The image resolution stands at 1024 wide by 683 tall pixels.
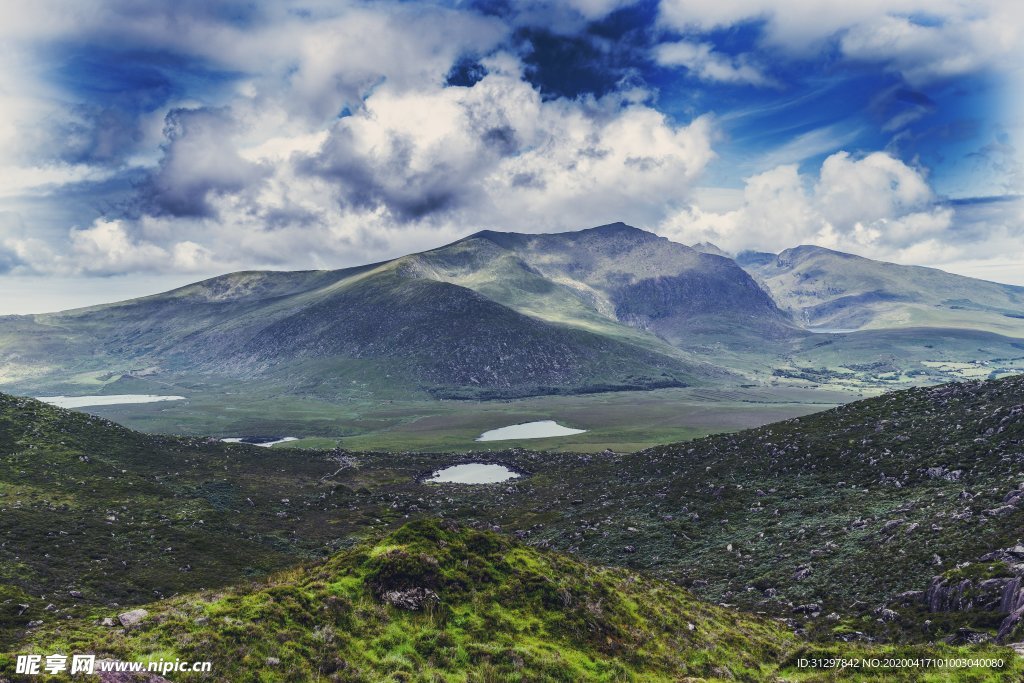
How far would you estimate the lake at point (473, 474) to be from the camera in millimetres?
111562

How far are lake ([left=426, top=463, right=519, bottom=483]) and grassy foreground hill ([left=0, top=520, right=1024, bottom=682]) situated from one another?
80432mm

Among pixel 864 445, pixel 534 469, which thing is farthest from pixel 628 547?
pixel 534 469

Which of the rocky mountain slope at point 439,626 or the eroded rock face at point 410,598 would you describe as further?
the eroded rock face at point 410,598

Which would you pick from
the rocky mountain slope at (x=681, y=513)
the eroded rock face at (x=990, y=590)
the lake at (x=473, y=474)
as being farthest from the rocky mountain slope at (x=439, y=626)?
the lake at (x=473, y=474)

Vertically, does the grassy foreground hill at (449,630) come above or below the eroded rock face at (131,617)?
below

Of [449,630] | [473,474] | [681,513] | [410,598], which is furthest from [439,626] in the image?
[473,474]

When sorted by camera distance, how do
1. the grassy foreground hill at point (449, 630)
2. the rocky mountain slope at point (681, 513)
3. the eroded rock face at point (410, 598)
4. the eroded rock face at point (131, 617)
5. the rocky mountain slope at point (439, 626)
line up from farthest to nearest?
the rocky mountain slope at point (681, 513) < the eroded rock face at point (410, 598) < the eroded rock face at point (131, 617) < the rocky mountain slope at point (439, 626) < the grassy foreground hill at point (449, 630)

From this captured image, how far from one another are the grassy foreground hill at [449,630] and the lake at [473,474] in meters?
80.4

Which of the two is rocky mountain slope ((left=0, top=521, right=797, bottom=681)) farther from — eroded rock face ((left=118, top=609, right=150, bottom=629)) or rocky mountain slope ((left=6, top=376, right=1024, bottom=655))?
rocky mountain slope ((left=6, top=376, right=1024, bottom=655))

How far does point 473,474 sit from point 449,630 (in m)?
95.6

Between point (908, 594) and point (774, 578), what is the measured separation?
9.51 metres

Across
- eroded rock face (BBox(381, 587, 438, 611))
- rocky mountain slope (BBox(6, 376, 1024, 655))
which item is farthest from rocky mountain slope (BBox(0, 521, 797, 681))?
rocky mountain slope (BBox(6, 376, 1024, 655))

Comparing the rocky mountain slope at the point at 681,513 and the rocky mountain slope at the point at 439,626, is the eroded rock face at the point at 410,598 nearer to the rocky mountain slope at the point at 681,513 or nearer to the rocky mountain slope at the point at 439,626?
the rocky mountain slope at the point at 439,626

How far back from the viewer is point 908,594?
105 ft
